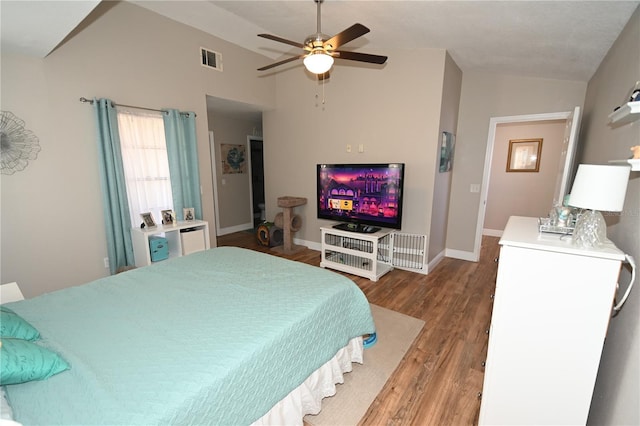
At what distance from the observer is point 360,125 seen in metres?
3.99

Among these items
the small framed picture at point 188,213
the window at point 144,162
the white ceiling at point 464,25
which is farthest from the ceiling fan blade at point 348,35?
the small framed picture at point 188,213

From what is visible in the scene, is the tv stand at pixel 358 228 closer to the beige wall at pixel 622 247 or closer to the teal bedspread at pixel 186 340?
the teal bedspread at pixel 186 340

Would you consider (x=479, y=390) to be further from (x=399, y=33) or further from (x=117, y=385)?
(x=399, y=33)

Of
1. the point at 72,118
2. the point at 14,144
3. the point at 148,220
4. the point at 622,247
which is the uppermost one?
the point at 72,118

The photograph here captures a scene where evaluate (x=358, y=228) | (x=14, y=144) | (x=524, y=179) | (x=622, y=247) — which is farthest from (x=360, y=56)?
(x=524, y=179)

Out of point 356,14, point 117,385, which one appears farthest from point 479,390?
point 356,14

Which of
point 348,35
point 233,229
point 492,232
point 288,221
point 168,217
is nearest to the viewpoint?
point 348,35

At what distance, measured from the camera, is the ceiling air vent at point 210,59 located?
11.9 ft

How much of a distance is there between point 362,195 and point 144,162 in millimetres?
2730

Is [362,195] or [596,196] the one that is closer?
[596,196]

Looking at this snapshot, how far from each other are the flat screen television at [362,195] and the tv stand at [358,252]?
0.15 m

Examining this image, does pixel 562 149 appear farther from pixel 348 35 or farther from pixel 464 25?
pixel 348 35

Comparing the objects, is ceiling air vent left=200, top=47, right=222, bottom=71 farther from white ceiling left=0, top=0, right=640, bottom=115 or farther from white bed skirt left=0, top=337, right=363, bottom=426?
white bed skirt left=0, top=337, right=363, bottom=426

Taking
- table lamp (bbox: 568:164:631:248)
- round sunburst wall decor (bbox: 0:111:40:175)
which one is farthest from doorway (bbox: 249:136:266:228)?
table lamp (bbox: 568:164:631:248)
